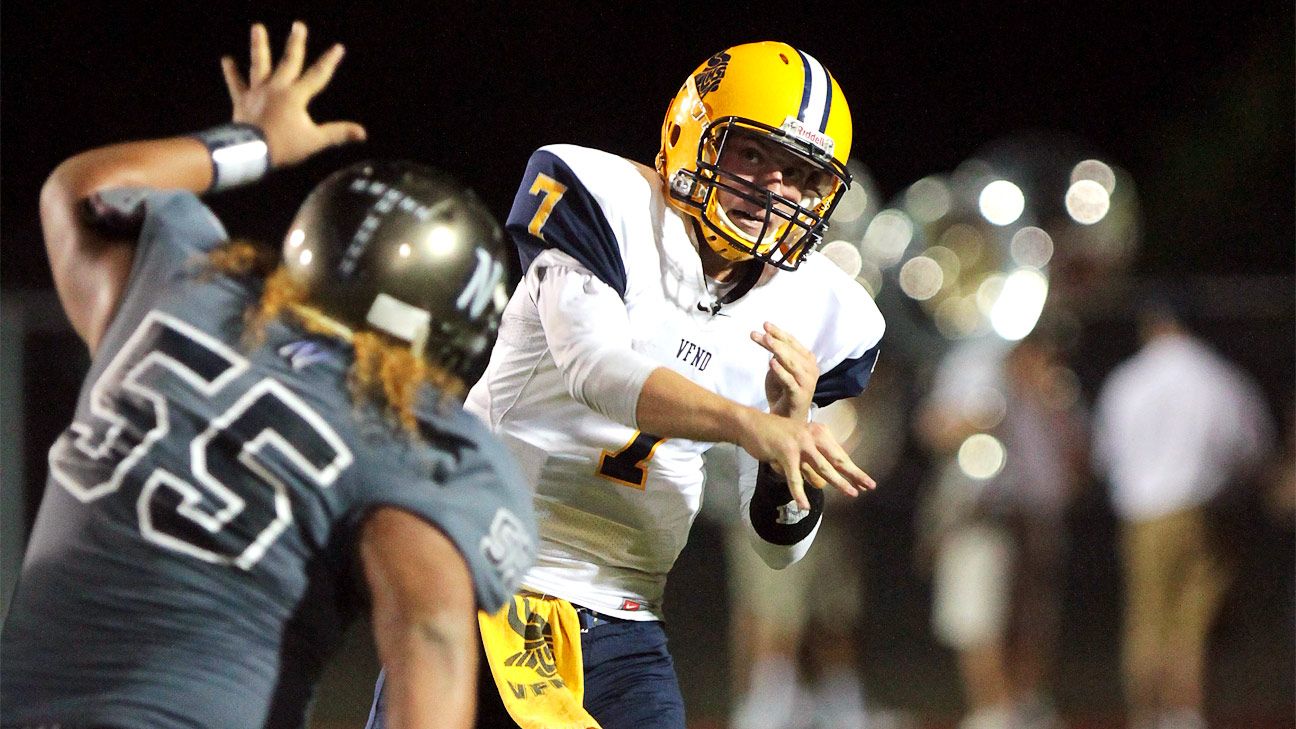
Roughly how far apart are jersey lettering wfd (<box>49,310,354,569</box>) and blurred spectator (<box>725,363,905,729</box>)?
18.5ft

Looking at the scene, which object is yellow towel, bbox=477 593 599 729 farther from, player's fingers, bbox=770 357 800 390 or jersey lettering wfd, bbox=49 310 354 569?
jersey lettering wfd, bbox=49 310 354 569

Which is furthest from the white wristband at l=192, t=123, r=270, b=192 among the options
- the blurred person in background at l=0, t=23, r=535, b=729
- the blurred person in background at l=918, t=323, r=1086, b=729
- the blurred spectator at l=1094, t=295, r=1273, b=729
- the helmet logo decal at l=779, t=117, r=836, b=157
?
the blurred spectator at l=1094, t=295, r=1273, b=729

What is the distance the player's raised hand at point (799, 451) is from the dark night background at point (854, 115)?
242 inches

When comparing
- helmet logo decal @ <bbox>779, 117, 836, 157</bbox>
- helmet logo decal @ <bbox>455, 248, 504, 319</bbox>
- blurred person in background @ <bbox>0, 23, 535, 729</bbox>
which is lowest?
blurred person in background @ <bbox>0, 23, 535, 729</bbox>

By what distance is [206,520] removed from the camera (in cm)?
180

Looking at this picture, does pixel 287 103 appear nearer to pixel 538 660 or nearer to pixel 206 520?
pixel 206 520

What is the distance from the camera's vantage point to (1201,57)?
55.1ft

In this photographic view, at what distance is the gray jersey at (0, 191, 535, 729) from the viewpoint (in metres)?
1.79

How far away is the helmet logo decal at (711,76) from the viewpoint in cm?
322

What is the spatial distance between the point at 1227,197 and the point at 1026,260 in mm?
6138

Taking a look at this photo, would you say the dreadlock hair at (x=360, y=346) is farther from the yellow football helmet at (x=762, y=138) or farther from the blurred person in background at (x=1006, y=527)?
the blurred person in background at (x=1006, y=527)

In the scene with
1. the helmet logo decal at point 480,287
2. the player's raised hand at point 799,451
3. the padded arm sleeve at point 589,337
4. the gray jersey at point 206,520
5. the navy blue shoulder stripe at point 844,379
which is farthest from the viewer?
the navy blue shoulder stripe at point 844,379

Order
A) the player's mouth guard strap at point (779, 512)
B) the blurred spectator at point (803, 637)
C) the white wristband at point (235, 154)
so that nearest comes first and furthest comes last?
the white wristband at point (235, 154) → the player's mouth guard strap at point (779, 512) → the blurred spectator at point (803, 637)

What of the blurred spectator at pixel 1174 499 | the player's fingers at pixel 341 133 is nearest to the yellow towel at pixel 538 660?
the player's fingers at pixel 341 133
